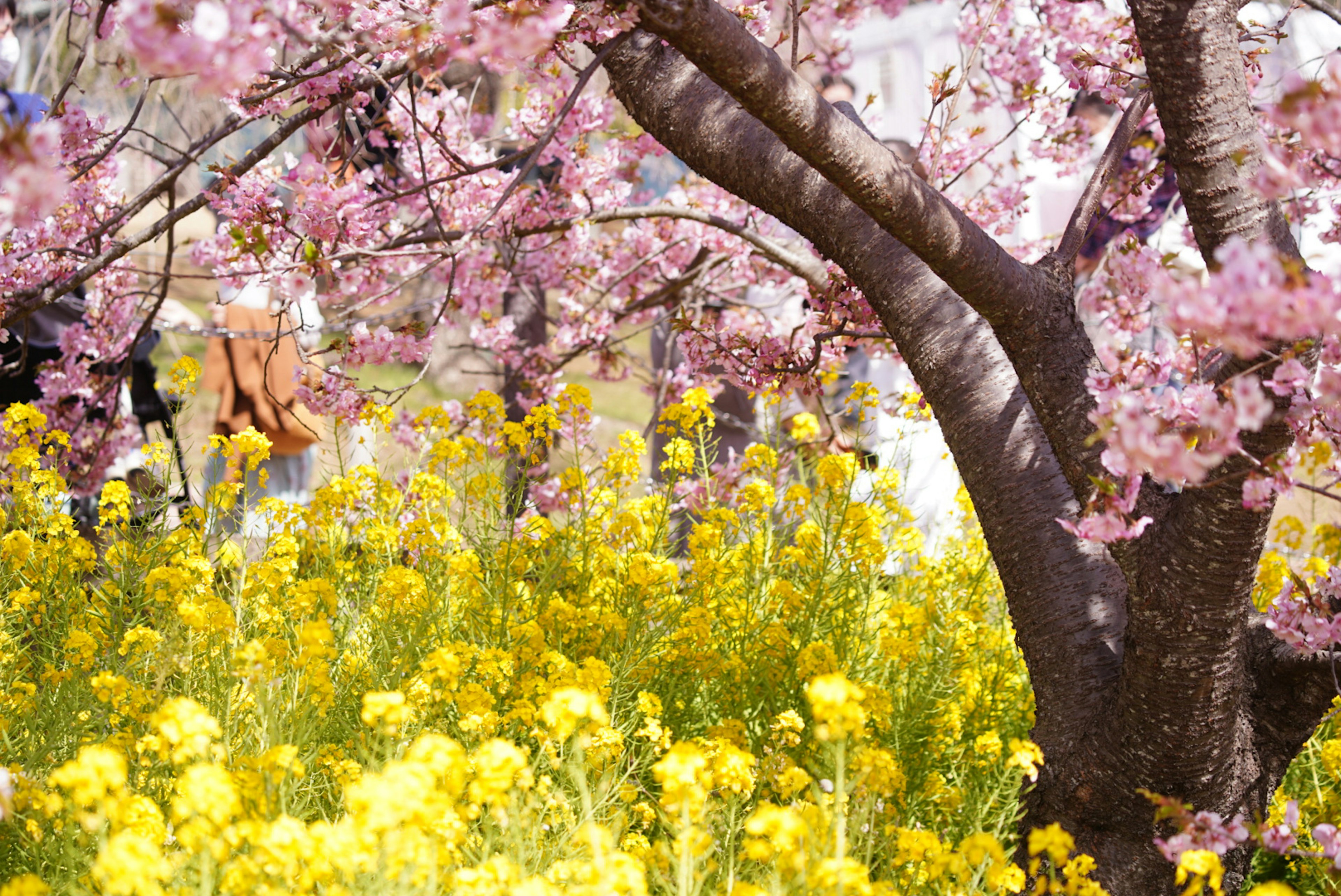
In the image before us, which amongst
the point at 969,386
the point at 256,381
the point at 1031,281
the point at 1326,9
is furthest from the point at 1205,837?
the point at 256,381

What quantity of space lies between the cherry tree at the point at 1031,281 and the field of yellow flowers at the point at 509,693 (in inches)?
13.3

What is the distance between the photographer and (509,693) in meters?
2.52

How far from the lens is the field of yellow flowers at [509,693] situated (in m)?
1.47

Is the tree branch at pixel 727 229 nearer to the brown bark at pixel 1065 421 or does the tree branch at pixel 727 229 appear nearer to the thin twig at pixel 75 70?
the brown bark at pixel 1065 421

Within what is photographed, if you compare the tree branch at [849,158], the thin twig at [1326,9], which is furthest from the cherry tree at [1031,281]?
the thin twig at [1326,9]

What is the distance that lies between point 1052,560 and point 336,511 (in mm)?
2126

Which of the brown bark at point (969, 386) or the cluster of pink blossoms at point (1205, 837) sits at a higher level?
the brown bark at point (969, 386)

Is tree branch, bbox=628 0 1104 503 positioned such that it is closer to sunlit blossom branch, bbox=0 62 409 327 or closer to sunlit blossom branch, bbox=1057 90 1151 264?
sunlit blossom branch, bbox=1057 90 1151 264

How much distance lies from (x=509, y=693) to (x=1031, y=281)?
156 centimetres

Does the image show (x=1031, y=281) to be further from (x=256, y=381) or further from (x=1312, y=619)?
(x=256, y=381)

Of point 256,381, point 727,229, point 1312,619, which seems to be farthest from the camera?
point 256,381

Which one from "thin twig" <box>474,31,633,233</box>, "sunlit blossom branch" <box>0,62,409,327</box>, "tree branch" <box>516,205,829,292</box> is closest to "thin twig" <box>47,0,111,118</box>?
"sunlit blossom branch" <box>0,62,409,327</box>

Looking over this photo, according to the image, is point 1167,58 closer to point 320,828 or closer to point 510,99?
point 320,828

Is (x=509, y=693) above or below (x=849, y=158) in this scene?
below
